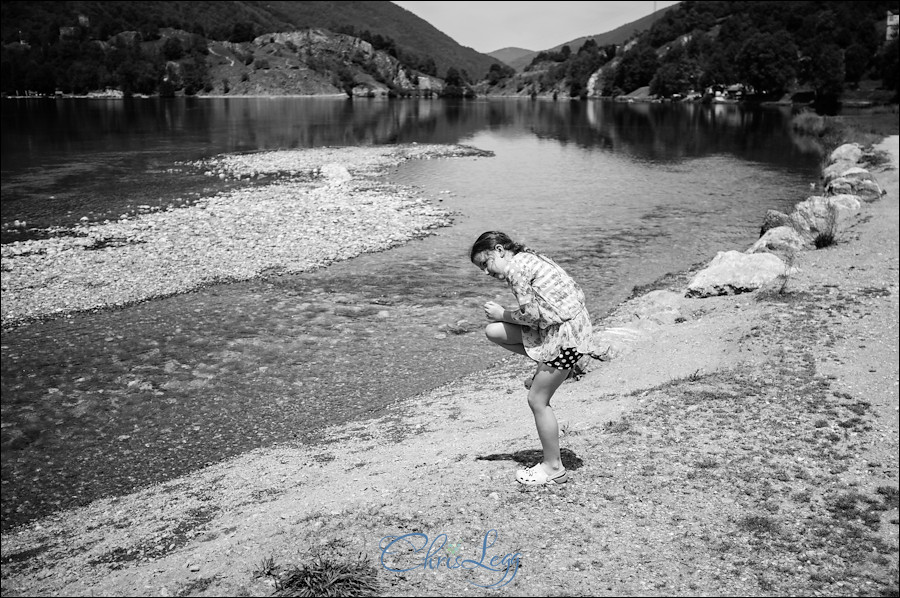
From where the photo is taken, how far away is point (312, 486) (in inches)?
324

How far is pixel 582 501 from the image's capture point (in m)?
6.71

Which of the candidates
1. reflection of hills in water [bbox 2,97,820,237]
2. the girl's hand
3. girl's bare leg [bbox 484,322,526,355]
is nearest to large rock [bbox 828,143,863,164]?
reflection of hills in water [bbox 2,97,820,237]

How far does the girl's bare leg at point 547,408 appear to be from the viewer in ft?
21.8

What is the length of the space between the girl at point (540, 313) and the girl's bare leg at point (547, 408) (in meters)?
0.01

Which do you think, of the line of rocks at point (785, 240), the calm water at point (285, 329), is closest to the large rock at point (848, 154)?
the calm water at point (285, 329)

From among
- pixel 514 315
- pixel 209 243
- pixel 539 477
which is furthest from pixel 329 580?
pixel 209 243

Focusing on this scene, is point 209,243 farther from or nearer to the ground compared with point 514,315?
nearer to the ground

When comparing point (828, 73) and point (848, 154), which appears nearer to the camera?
point (848, 154)

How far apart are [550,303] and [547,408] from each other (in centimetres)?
120

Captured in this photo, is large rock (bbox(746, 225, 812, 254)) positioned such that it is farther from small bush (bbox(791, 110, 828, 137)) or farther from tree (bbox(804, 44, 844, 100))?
tree (bbox(804, 44, 844, 100))

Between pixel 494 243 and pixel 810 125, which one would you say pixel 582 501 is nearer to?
pixel 494 243

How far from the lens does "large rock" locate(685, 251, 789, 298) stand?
605 inches

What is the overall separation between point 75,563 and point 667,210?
98.8 feet

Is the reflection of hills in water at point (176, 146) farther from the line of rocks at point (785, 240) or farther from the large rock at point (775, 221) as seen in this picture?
the large rock at point (775, 221)
